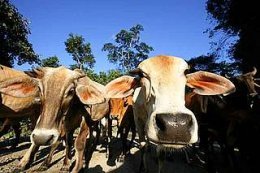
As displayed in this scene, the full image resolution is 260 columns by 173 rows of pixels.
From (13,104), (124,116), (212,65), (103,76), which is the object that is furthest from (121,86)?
(103,76)

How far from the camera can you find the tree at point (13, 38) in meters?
15.5

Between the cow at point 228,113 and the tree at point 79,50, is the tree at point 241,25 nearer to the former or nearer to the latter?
the cow at point 228,113

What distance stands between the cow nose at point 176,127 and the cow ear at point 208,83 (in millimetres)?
1277

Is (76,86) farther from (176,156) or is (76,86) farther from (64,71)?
Result: (176,156)

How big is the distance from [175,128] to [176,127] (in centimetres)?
2

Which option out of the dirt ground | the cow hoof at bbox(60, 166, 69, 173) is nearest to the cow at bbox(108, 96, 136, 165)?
the dirt ground

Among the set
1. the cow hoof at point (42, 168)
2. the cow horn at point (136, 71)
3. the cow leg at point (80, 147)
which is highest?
the cow horn at point (136, 71)

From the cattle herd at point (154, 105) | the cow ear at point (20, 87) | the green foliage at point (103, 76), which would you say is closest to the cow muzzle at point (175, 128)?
the cattle herd at point (154, 105)

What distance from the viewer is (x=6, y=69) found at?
8.29 metres

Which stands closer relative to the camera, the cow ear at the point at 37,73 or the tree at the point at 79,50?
the cow ear at the point at 37,73

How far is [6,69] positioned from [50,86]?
3.90 m

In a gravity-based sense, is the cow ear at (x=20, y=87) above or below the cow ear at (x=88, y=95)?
above

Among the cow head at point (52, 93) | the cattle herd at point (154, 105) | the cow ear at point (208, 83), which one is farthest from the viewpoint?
the cow ear at point (208, 83)

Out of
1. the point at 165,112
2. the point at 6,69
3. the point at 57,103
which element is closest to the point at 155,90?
the point at 165,112
